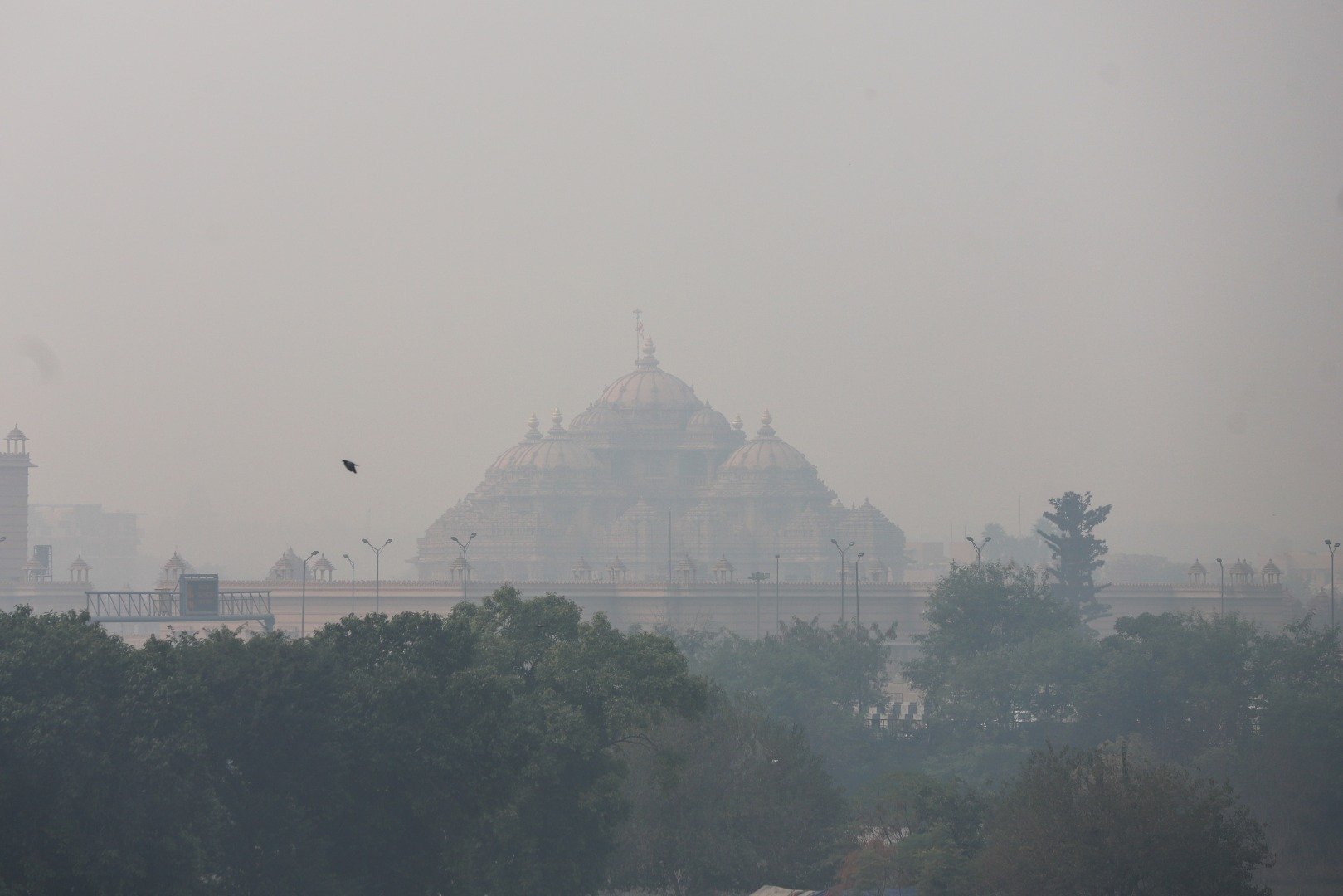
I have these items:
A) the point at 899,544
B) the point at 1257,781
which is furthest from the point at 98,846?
the point at 899,544

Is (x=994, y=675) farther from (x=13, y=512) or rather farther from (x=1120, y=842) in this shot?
(x=13, y=512)

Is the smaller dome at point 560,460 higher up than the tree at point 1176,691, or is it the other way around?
the smaller dome at point 560,460

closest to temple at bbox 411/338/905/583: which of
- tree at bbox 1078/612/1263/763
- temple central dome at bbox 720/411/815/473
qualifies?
temple central dome at bbox 720/411/815/473

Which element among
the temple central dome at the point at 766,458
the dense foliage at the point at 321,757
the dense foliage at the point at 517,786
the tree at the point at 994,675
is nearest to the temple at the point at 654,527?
the temple central dome at the point at 766,458

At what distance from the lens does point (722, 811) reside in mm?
60812

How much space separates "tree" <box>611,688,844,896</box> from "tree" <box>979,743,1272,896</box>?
26.2 feet

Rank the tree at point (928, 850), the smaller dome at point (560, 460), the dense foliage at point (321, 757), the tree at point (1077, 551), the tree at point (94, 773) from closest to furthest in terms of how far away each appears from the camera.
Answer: the tree at point (94, 773), the dense foliage at point (321, 757), the tree at point (928, 850), the tree at point (1077, 551), the smaller dome at point (560, 460)

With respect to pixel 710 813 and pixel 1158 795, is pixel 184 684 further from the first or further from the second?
pixel 1158 795

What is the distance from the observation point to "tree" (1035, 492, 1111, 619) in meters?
138

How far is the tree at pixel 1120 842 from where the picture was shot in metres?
50.9

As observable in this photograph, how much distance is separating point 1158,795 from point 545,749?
562 inches

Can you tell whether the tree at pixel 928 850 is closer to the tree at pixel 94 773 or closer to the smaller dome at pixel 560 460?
the tree at pixel 94 773

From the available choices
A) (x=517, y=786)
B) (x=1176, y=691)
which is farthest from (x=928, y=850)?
(x=1176, y=691)

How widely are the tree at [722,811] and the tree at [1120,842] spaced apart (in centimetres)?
799
